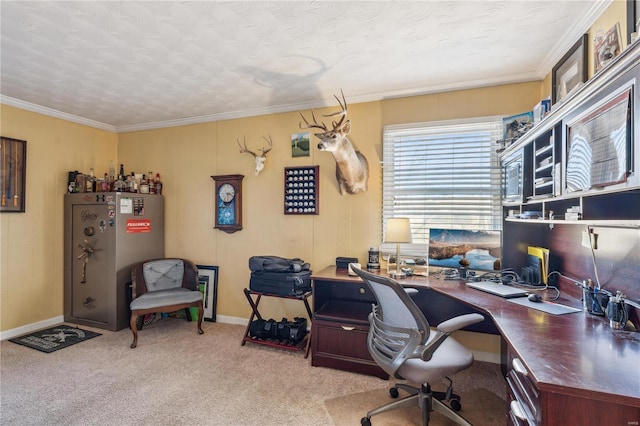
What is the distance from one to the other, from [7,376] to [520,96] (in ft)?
16.6

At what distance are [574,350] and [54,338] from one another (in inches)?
177

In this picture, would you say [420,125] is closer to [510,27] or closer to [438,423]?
[510,27]

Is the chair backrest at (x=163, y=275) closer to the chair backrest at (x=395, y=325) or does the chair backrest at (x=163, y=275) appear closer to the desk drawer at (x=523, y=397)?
the chair backrest at (x=395, y=325)

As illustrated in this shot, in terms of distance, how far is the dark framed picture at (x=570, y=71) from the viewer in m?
2.06

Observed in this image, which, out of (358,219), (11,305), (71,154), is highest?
(71,154)

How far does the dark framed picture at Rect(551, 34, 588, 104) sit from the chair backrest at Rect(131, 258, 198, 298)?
13.1 ft

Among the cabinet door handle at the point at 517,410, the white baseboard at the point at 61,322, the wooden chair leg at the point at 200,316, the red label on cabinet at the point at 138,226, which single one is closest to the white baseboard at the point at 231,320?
the white baseboard at the point at 61,322

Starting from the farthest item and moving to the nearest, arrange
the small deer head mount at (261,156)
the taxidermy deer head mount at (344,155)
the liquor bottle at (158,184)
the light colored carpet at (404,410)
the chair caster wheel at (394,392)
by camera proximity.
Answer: the liquor bottle at (158,184) → the small deer head mount at (261,156) → the taxidermy deer head mount at (344,155) → the chair caster wheel at (394,392) → the light colored carpet at (404,410)

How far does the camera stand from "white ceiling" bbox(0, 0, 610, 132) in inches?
76.3

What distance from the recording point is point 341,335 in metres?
2.70

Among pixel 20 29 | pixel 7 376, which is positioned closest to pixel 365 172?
pixel 20 29

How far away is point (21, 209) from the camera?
350 centimetres

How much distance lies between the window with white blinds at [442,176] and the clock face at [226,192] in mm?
1848

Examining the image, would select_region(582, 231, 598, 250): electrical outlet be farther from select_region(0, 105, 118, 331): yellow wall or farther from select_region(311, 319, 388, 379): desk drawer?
select_region(0, 105, 118, 331): yellow wall
